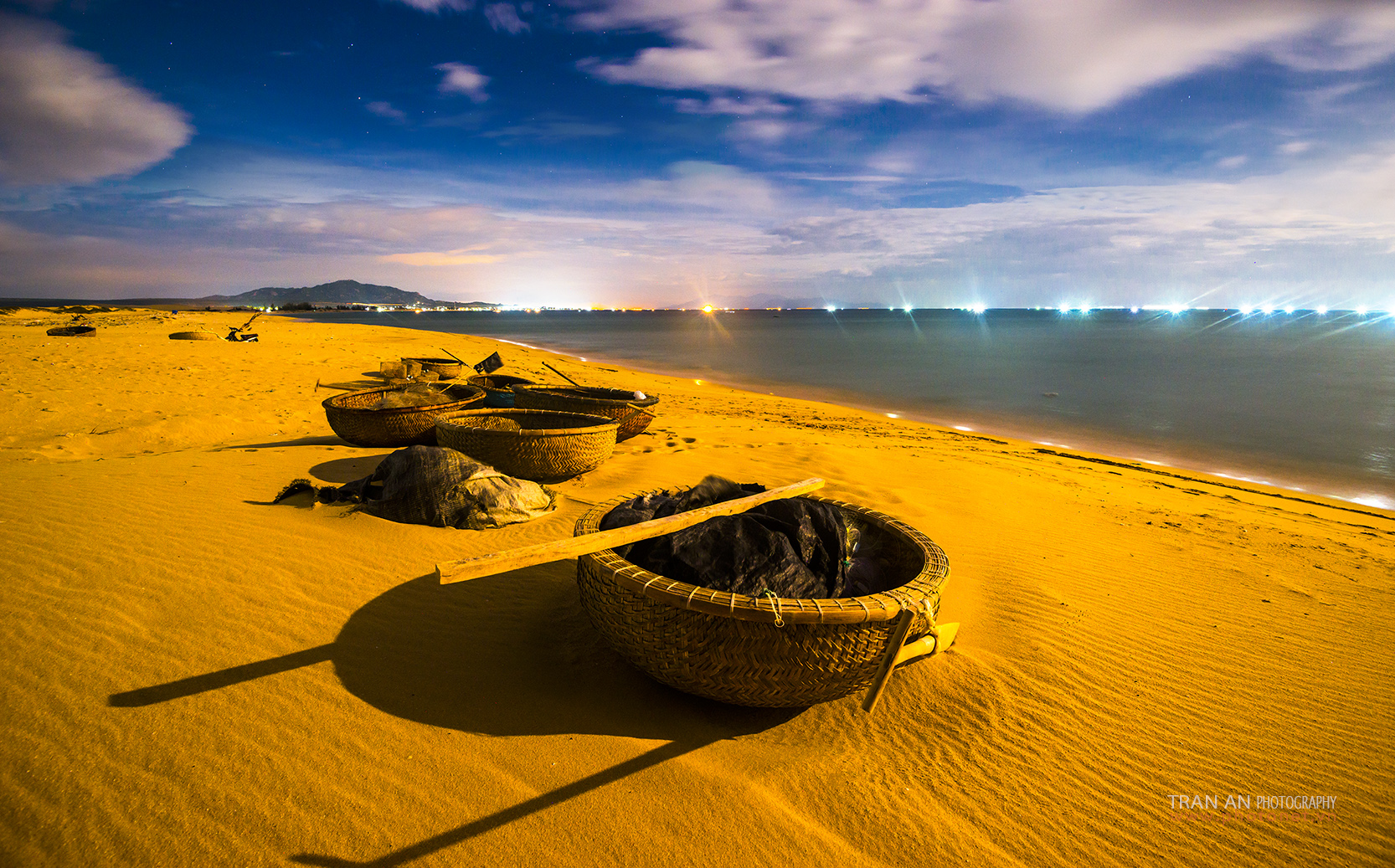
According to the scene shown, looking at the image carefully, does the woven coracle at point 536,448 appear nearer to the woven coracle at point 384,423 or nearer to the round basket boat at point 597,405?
the woven coracle at point 384,423

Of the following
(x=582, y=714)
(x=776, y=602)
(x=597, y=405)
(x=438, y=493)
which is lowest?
(x=582, y=714)

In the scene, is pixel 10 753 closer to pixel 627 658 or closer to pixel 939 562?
pixel 627 658

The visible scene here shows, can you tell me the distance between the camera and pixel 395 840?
1.94 meters

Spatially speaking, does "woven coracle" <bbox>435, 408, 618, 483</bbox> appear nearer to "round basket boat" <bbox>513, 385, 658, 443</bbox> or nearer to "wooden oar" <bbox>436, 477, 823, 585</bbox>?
"round basket boat" <bbox>513, 385, 658, 443</bbox>

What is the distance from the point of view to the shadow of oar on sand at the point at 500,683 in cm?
244

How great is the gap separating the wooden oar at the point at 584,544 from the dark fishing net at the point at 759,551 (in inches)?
2.4

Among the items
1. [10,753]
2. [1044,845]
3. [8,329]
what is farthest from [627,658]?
[8,329]

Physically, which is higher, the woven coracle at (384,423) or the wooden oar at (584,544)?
the wooden oar at (584,544)

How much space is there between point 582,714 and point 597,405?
191 inches

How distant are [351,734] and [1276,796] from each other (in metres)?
3.82

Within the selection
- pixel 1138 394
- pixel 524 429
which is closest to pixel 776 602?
pixel 524 429

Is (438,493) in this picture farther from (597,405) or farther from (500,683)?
(597,405)

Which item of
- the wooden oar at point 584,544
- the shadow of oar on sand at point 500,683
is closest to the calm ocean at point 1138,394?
the wooden oar at point 584,544

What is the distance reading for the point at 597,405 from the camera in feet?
23.3
